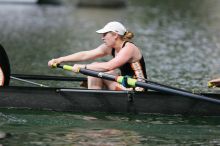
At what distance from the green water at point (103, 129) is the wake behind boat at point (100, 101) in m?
0.13

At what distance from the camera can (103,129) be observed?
1476cm

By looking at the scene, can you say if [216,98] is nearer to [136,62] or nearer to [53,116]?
[136,62]

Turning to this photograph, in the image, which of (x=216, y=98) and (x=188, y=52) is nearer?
(x=216, y=98)

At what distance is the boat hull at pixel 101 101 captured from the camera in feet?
50.9

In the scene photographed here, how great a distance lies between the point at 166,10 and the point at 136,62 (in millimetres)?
51785

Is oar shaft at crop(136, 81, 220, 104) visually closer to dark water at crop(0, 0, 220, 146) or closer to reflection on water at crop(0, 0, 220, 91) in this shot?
dark water at crop(0, 0, 220, 146)

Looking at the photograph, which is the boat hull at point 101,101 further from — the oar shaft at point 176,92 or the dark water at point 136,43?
the oar shaft at point 176,92

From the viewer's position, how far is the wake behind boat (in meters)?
15.5

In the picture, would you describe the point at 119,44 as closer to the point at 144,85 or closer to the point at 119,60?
the point at 119,60

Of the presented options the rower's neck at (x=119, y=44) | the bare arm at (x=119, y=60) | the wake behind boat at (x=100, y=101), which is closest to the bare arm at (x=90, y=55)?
the rower's neck at (x=119, y=44)

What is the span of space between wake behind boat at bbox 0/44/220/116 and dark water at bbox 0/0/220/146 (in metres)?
0.15

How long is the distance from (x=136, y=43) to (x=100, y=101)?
20.0 m

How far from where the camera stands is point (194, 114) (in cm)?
1563

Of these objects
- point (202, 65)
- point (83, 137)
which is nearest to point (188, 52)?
point (202, 65)
